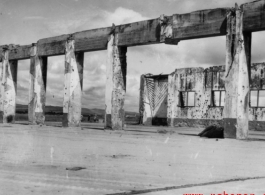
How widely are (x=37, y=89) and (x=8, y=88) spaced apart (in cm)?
269

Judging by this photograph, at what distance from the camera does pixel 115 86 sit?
1384 cm

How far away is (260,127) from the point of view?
21.0 metres

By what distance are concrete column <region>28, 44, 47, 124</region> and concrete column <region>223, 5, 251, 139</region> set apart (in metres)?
9.62

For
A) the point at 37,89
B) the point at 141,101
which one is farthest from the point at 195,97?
the point at 37,89

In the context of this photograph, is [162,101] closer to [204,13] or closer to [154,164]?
[204,13]

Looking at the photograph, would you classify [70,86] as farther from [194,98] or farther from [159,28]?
[194,98]

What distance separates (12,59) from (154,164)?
1601 centimetres

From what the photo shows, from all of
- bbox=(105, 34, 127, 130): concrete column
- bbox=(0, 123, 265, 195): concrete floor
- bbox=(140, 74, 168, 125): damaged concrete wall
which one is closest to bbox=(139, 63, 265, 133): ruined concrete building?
bbox=(140, 74, 168, 125): damaged concrete wall

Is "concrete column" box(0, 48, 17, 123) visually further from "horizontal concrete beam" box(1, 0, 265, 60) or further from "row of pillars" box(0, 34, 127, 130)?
"horizontal concrete beam" box(1, 0, 265, 60)

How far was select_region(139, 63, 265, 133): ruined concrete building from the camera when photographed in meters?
21.5

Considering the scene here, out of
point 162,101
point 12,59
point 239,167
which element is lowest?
point 239,167

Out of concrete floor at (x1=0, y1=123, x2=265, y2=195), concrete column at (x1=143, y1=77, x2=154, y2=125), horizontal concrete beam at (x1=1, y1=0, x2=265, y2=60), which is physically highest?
horizontal concrete beam at (x1=1, y1=0, x2=265, y2=60)

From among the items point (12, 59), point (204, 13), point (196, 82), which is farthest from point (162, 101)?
point (204, 13)

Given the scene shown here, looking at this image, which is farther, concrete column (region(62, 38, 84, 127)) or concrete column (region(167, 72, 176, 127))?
concrete column (region(167, 72, 176, 127))
